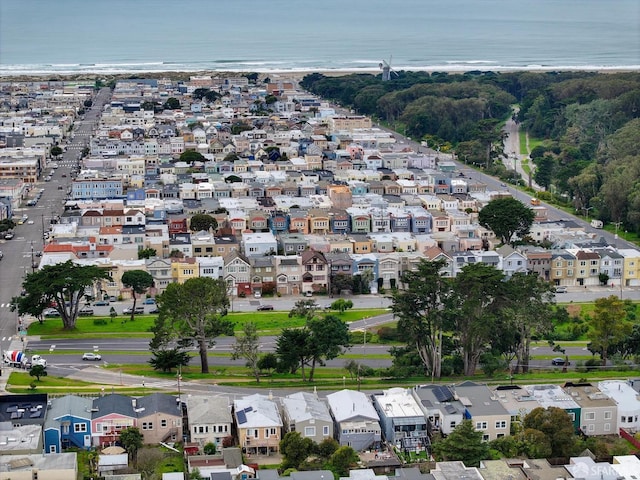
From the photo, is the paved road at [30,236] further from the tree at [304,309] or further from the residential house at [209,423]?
the residential house at [209,423]

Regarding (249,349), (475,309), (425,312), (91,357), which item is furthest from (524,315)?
(91,357)

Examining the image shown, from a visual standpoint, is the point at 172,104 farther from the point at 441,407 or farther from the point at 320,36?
the point at 320,36

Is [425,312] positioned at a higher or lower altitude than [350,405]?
higher

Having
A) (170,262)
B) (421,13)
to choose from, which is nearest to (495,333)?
(170,262)

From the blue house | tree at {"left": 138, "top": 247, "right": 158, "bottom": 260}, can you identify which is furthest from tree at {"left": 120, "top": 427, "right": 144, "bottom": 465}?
tree at {"left": 138, "top": 247, "right": 158, "bottom": 260}

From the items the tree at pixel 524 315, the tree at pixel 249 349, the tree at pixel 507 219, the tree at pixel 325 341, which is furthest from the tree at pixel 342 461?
A: the tree at pixel 507 219

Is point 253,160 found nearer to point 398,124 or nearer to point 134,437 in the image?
point 398,124

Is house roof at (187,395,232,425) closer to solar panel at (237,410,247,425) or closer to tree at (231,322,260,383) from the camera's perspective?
solar panel at (237,410,247,425)

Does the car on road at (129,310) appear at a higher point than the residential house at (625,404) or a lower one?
higher
